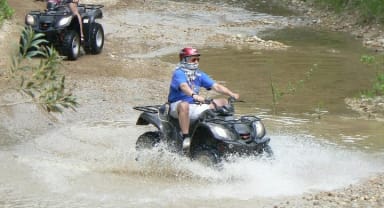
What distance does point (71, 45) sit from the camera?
56.7 feet

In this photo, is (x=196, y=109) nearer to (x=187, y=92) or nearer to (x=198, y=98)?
(x=187, y=92)

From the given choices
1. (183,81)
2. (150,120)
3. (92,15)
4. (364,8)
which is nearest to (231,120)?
(183,81)

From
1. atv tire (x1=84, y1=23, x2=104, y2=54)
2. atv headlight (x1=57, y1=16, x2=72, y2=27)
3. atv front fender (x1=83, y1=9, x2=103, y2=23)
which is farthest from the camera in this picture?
atv tire (x1=84, y1=23, x2=104, y2=54)

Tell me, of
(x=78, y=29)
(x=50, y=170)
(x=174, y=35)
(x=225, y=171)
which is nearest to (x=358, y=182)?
(x=225, y=171)

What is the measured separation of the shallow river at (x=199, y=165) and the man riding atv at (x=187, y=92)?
0.51 m

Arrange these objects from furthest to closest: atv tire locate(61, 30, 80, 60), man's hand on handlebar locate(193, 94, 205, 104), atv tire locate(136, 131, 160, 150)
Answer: atv tire locate(61, 30, 80, 60)
atv tire locate(136, 131, 160, 150)
man's hand on handlebar locate(193, 94, 205, 104)

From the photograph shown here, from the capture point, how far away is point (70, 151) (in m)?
11.1

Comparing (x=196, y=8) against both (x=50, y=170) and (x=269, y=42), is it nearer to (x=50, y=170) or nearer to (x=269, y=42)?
(x=269, y=42)

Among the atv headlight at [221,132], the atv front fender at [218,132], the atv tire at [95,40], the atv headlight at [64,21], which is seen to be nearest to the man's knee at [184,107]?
the atv front fender at [218,132]

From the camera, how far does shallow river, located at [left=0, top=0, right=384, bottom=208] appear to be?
28.7 ft

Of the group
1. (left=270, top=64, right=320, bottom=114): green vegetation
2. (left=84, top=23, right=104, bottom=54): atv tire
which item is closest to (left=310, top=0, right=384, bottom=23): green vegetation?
(left=270, top=64, right=320, bottom=114): green vegetation

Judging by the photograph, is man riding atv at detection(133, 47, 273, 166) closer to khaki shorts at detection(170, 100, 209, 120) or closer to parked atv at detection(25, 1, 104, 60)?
khaki shorts at detection(170, 100, 209, 120)

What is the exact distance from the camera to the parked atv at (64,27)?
17062 millimetres

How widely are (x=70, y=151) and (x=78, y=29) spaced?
7.26 meters
